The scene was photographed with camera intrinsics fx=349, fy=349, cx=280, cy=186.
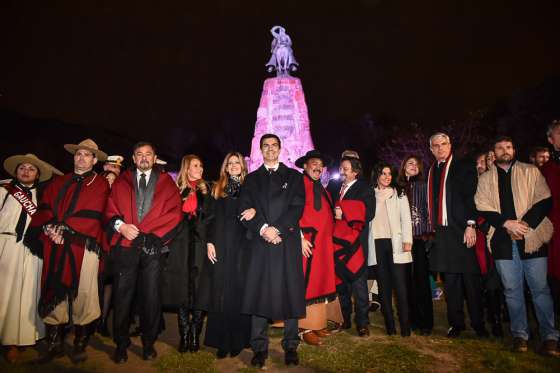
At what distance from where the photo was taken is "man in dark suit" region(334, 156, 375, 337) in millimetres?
4945

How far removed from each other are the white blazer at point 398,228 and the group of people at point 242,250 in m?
0.02

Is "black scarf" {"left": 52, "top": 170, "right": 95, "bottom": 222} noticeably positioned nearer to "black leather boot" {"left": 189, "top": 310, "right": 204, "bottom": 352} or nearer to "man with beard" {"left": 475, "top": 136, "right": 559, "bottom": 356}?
"black leather boot" {"left": 189, "top": 310, "right": 204, "bottom": 352}

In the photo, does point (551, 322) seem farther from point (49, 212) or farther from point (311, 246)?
point (49, 212)

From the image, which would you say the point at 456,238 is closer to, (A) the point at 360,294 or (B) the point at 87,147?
(A) the point at 360,294

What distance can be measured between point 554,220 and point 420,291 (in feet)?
6.26

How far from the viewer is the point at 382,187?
5.35 metres

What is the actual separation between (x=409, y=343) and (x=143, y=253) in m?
3.61

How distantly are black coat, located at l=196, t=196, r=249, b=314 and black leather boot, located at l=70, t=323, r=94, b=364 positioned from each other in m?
1.42

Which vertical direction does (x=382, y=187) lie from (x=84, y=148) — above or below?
below

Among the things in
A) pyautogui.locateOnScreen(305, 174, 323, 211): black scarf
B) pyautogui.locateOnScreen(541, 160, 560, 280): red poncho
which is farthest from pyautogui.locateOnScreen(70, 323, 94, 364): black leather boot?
pyautogui.locateOnScreen(541, 160, 560, 280): red poncho

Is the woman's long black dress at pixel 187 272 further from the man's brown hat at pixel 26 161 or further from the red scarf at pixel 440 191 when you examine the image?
the red scarf at pixel 440 191

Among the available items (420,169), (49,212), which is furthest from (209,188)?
(420,169)

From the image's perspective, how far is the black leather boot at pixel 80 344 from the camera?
13.5 feet

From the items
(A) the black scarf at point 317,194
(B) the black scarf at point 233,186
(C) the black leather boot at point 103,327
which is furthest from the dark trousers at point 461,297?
(C) the black leather boot at point 103,327
